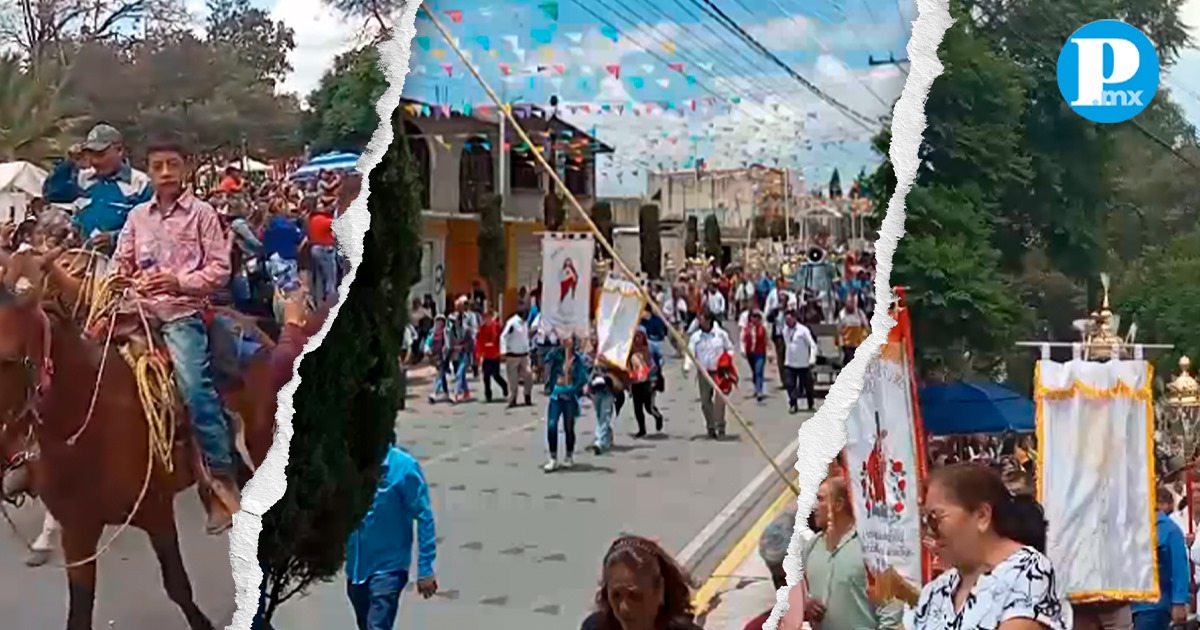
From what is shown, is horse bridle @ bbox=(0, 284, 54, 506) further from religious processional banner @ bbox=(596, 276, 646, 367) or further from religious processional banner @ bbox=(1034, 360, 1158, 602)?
religious processional banner @ bbox=(1034, 360, 1158, 602)

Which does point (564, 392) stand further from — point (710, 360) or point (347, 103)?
point (347, 103)


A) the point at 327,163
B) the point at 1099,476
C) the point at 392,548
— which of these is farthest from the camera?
the point at 1099,476

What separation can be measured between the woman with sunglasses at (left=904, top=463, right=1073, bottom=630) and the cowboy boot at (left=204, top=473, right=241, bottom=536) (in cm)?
77

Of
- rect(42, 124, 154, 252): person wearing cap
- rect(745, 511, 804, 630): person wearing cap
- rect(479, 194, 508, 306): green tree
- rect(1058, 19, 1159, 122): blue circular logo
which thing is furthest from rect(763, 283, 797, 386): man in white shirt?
rect(42, 124, 154, 252): person wearing cap

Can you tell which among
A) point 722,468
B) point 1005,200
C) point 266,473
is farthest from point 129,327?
point 1005,200

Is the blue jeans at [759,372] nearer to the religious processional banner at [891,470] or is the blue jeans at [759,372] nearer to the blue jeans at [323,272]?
the religious processional banner at [891,470]

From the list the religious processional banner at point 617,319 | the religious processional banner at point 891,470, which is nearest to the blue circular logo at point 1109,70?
the religious processional banner at point 891,470

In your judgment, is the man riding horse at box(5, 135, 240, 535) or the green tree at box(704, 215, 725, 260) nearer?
the green tree at box(704, 215, 725, 260)

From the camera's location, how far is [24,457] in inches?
67.1

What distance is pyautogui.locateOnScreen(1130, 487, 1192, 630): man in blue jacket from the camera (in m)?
2.16

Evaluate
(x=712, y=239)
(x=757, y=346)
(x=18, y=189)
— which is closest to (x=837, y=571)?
(x=757, y=346)

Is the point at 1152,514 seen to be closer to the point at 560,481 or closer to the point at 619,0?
the point at 560,481

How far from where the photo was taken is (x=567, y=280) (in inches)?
38.2

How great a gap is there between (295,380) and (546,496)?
0.31 meters
